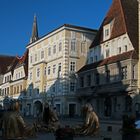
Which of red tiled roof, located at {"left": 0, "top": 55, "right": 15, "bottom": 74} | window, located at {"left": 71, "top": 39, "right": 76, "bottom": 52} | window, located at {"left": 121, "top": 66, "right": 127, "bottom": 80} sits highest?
red tiled roof, located at {"left": 0, "top": 55, "right": 15, "bottom": 74}

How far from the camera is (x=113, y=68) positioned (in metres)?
44.3

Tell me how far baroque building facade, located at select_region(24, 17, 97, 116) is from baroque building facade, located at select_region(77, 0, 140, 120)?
7.65 ft

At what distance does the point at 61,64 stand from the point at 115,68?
1281cm

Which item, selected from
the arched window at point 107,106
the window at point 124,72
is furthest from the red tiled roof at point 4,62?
the window at point 124,72

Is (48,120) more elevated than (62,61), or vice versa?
(62,61)

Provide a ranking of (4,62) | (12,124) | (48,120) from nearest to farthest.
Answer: (12,124)
(48,120)
(4,62)

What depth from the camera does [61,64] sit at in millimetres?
54906

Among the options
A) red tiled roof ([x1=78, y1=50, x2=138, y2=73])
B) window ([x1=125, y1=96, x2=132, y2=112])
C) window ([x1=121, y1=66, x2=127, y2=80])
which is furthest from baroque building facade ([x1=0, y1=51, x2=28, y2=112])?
window ([x1=125, y1=96, x2=132, y2=112])

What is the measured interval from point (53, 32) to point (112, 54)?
43.2ft

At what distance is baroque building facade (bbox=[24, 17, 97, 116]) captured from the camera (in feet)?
177

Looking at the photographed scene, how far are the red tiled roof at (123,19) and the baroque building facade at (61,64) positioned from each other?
11.7ft

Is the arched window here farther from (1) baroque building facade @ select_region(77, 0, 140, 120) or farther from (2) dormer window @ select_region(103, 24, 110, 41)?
(2) dormer window @ select_region(103, 24, 110, 41)

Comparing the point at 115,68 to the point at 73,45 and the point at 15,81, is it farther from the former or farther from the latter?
the point at 15,81

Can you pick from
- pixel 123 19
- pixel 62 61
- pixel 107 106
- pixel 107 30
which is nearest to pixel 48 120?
pixel 107 106
